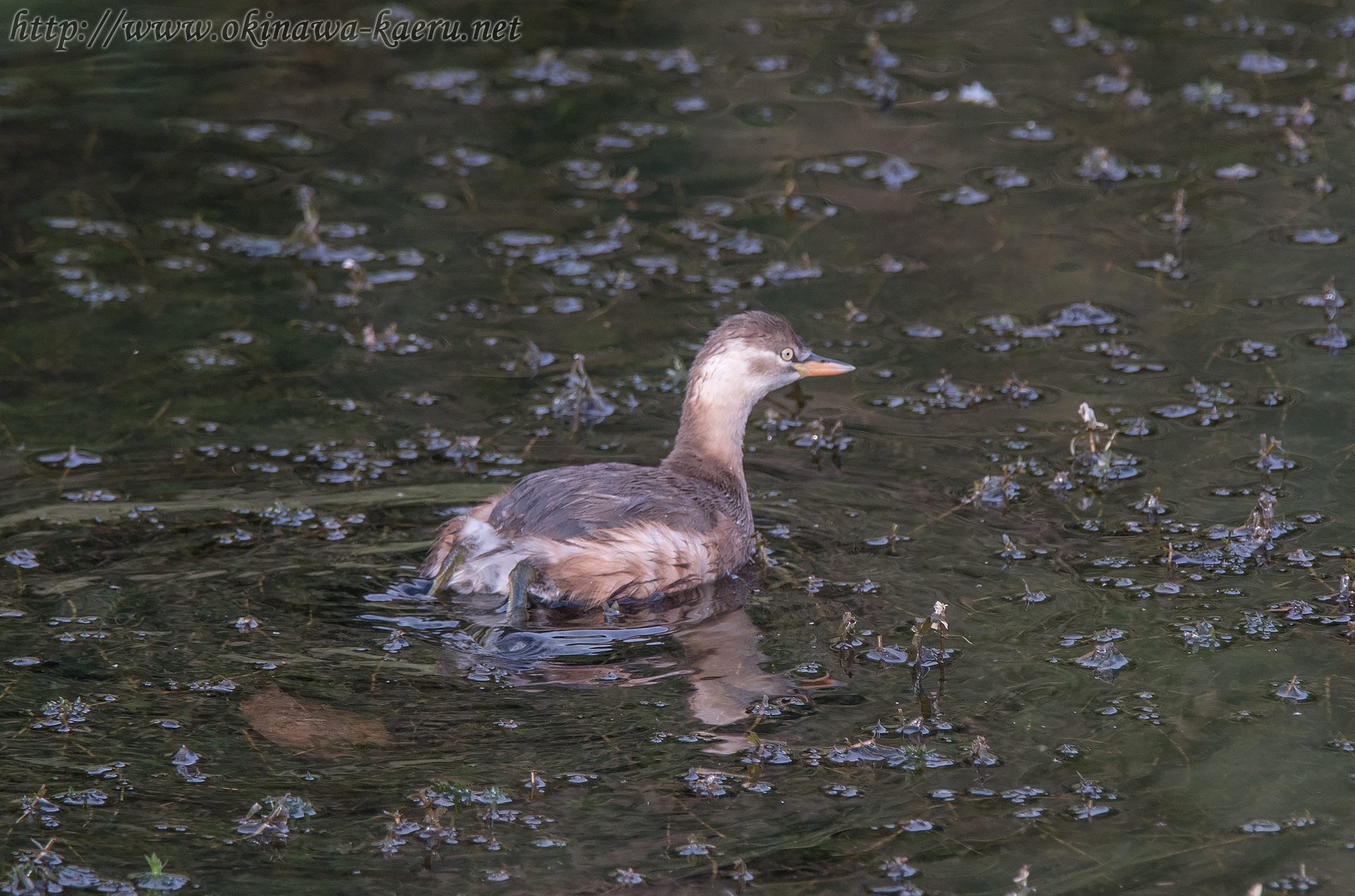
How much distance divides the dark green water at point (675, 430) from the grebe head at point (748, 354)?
0.49 metres

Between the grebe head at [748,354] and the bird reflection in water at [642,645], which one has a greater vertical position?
the grebe head at [748,354]

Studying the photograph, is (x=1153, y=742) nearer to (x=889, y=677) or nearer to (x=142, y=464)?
(x=889, y=677)

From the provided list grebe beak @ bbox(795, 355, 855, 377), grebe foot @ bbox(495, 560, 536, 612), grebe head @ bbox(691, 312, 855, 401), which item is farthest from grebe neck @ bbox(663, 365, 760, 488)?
grebe foot @ bbox(495, 560, 536, 612)

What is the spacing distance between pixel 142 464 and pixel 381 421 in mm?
1073

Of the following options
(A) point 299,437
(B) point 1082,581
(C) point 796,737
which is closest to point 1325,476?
(B) point 1082,581

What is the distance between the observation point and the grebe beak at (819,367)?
704 centimetres

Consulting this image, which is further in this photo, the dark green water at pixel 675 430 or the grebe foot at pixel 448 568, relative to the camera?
the grebe foot at pixel 448 568

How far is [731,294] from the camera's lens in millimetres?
8602

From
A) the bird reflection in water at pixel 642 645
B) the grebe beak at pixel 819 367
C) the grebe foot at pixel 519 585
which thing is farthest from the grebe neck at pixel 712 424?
the grebe foot at pixel 519 585

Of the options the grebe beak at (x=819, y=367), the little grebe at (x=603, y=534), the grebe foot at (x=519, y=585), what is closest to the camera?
the grebe foot at (x=519, y=585)

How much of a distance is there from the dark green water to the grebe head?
1.62 feet

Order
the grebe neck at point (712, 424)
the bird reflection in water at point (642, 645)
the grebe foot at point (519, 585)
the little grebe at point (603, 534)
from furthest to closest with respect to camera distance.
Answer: the grebe neck at point (712, 424) → the little grebe at point (603, 534) → the grebe foot at point (519, 585) → the bird reflection in water at point (642, 645)

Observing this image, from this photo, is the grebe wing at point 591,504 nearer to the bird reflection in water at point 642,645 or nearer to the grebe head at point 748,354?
the bird reflection in water at point 642,645

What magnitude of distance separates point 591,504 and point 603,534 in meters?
0.12
